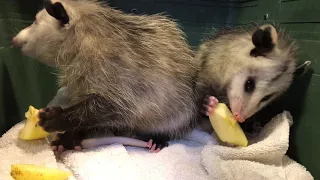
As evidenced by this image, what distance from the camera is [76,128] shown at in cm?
150

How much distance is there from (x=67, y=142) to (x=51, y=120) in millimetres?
166

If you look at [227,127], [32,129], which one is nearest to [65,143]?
[32,129]

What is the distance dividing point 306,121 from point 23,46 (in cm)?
128

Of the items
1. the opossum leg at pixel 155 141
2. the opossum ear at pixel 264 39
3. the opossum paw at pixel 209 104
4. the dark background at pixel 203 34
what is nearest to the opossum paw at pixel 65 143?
the opossum leg at pixel 155 141

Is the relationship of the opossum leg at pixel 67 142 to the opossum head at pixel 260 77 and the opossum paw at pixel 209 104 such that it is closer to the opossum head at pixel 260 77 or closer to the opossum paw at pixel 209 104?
the opossum paw at pixel 209 104

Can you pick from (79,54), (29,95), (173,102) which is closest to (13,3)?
(29,95)

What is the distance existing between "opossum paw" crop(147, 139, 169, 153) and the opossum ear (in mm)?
566

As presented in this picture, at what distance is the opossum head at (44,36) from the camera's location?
1.64 m

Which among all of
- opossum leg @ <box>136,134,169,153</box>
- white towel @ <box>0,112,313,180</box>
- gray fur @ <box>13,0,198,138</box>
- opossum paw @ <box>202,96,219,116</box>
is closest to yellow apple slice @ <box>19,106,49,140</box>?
white towel @ <box>0,112,313,180</box>

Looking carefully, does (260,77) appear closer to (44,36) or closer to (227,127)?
(227,127)

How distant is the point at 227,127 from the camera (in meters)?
1.52

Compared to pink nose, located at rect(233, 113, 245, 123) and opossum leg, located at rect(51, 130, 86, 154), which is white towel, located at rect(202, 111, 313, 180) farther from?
opossum leg, located at rect(51, 130, 86, 154)

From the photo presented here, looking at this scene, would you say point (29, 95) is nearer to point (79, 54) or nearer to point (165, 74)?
point (79, 54)

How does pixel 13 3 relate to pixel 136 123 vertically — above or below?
above
